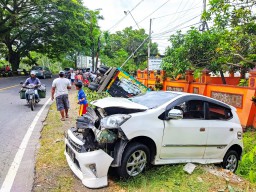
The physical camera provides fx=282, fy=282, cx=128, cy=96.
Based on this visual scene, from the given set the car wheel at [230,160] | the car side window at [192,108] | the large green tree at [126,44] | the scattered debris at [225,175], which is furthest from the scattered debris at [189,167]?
the large green tree at [126,44]

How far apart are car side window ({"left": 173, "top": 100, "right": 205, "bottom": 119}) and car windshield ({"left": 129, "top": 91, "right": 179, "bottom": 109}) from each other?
26cm

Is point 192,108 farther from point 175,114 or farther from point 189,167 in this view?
point 189,167

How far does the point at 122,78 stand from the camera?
11250mm

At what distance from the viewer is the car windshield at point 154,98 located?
5258 mm

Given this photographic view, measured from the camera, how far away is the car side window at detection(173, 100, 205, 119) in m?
5.36

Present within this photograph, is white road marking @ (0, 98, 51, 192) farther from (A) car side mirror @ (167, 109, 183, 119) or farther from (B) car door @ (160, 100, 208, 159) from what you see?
(A) car side mirror @ (167, 109, 183, 119)

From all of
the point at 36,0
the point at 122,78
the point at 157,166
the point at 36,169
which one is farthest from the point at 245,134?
the point at 36,0

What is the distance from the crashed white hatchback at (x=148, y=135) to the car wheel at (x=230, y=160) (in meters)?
0.03

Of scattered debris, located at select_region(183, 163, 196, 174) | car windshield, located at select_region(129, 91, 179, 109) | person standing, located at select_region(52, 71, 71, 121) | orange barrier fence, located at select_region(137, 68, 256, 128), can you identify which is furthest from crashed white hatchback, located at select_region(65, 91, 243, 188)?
orange barrier fence, located at select_region(137, 68, 256, 128)

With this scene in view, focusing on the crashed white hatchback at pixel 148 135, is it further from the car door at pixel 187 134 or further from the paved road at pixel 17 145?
the paved road at pixel 17 145

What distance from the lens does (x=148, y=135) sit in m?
4.65

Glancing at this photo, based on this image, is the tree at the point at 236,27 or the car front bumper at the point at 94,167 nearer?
the car front bumper at the point at 94,167

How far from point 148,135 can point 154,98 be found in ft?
3.64

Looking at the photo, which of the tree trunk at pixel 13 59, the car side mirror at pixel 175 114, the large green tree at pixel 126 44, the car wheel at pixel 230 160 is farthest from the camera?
the large green tree at pixel 126 44
